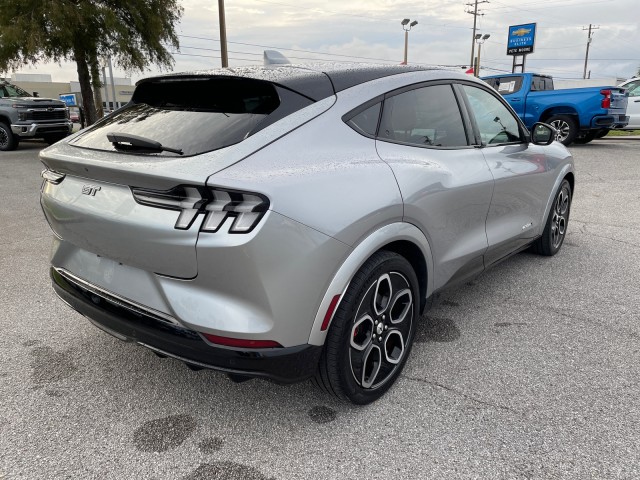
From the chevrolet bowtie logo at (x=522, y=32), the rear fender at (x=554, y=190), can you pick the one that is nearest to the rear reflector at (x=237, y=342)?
the rear fender at (x=554, y=190)

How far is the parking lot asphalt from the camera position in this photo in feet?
6.97

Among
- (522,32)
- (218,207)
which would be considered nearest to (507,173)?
(218,207)

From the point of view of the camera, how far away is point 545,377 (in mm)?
2756

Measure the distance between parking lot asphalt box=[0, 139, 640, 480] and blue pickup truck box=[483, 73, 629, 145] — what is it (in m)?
9.87

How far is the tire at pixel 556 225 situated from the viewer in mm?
4582

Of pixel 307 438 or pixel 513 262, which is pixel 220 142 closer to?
pixel 307 438

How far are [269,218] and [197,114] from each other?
2.53ft

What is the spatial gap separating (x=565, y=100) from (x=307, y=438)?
12565 millimetres

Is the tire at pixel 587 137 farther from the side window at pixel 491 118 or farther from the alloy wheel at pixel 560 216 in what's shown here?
the side window at pixel 491 118

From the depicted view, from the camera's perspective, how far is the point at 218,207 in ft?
6.29

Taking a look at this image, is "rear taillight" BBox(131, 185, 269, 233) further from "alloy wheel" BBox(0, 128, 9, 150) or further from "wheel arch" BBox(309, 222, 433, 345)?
"alloy wheel" BBox(0, 128, 9, 150)

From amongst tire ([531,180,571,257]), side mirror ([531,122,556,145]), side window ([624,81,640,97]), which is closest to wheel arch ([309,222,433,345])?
side mirror ([531,122,556,145])

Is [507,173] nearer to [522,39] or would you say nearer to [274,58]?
[274,58]

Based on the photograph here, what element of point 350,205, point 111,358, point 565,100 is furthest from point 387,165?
point 565,100
